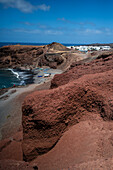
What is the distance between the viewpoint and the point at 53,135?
3824mm

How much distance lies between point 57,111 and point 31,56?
4750 cm

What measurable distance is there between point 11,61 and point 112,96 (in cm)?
5186

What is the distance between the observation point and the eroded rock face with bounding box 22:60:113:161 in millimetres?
3713

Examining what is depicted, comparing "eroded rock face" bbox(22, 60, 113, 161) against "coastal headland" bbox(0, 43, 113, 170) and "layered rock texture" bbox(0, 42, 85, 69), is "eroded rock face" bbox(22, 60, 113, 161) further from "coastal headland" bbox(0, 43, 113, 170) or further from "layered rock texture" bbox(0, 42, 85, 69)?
"layered rock texture" bbox(0, 42, 85, 69)

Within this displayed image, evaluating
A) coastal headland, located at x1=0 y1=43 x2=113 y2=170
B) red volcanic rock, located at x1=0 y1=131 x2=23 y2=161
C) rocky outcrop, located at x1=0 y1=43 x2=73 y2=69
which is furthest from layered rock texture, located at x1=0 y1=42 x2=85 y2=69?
coastal headland, located at x1=0 y1=43 x2=113 y2=170

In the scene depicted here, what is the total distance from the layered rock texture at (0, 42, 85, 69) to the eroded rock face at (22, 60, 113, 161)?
3843cm

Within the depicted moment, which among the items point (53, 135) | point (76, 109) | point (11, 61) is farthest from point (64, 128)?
point (11, 61)

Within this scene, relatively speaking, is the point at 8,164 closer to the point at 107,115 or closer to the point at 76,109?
the point at 76,109

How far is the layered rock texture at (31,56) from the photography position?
43.2 m

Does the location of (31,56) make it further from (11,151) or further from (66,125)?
(66,125)

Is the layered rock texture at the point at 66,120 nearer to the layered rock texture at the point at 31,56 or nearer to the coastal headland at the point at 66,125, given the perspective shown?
the coastal headland at the point at 66,125

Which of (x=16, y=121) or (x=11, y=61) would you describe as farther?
(x=11, y=61)

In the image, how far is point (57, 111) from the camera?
3752mm

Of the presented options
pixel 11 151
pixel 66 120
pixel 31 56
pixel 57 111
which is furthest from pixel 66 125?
→ pixel 31 56
